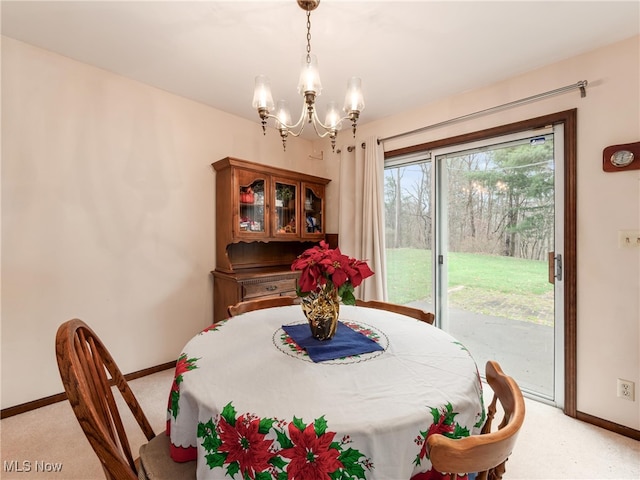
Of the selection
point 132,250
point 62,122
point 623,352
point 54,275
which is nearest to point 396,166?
point 623,352

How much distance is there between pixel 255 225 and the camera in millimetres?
2764

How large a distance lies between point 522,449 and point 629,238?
139cm

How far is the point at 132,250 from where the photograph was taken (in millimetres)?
2324

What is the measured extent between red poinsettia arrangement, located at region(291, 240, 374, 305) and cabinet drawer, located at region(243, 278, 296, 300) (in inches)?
57.7

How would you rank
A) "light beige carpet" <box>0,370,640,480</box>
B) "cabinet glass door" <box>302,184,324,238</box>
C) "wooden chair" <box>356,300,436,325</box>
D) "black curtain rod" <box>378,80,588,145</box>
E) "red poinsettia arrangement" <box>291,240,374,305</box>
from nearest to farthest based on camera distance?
"red poinsettia arrangement" <box>291,240,374,305</box> → "light beige carpet" <box>0,370,640,480</box> → "wooden chair" <box>356,300,436,325</box> → "black curtain rod" <box>378,80,588,145</box> → "cabinet glass door" <box>302,184,324,238</box>

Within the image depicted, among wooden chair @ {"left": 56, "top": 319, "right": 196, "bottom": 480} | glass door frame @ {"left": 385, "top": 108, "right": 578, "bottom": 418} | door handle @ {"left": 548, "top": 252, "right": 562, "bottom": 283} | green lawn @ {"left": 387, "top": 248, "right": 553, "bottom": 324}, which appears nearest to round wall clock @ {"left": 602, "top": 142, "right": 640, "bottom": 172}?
glass door frame @ {"left": 385, "top": 108, "right": 578, "bottom": 418}

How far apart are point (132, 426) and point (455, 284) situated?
2.63 metres

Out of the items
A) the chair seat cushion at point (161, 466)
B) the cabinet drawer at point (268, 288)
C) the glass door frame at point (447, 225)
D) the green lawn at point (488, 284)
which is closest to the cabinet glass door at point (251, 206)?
the cabinet drawer at point (268, 288)

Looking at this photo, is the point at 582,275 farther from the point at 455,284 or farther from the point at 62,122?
the point at 62,122

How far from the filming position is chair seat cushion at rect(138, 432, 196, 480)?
87 centimetres

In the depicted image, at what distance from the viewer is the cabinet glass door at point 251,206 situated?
2.66m

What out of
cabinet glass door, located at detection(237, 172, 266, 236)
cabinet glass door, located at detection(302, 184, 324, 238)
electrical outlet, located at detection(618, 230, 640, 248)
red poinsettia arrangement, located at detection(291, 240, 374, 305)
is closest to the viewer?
red poinsettia arrangement, located at detection(291, 240, 374, 305)

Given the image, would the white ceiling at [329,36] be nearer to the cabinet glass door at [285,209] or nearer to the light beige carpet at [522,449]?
the cabinet glass door at [285,209]

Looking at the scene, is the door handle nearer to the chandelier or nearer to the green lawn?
the green lawn
